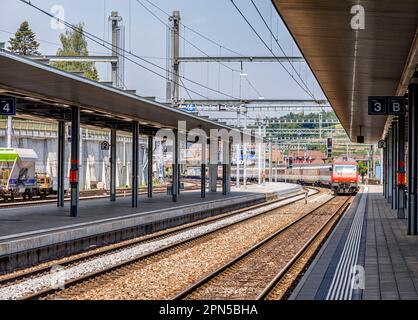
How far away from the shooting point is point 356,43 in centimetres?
1454

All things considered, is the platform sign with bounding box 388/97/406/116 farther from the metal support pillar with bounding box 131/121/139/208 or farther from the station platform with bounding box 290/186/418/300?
the metal support pillar with bounding box 131/121/139/208

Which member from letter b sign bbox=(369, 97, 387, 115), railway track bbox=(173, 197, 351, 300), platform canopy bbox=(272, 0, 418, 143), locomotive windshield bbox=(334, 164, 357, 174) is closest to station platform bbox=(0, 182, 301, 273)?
railway track bbox=(173, 197, 351, 300)

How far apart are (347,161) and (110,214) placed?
37844 millimetres

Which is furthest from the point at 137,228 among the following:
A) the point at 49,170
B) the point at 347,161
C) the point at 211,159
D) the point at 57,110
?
the point at 347,161

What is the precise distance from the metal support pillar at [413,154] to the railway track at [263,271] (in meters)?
2.71

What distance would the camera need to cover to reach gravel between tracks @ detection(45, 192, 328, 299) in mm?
11727

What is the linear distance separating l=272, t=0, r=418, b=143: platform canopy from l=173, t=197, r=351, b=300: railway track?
4631mm

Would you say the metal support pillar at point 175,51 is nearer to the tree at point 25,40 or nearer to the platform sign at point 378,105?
the platform sign at point 378,105

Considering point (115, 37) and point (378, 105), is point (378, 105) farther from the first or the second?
point (115, 37)

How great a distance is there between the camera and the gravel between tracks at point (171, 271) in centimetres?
1173

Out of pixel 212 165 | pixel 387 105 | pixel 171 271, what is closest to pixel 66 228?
pixel 171 271

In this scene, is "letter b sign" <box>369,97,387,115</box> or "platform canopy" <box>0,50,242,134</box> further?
"letter b sign" <box>369,97,387,115</box>
